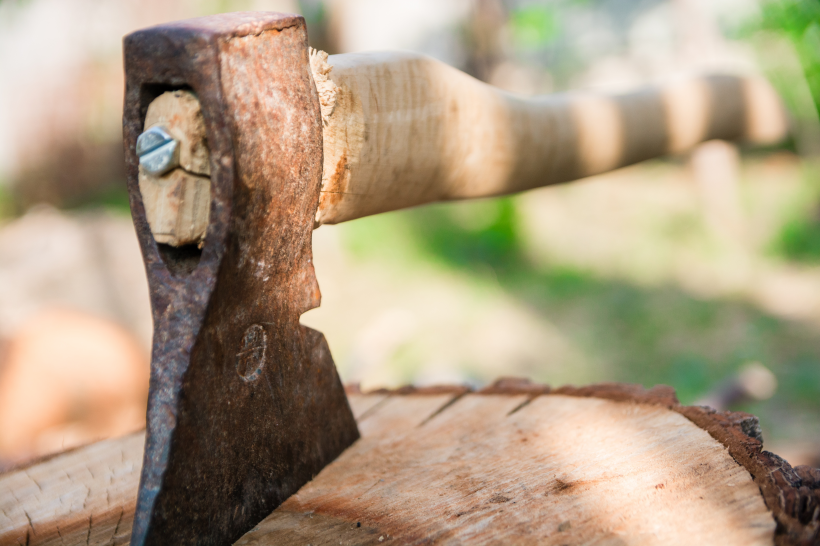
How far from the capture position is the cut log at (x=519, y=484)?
71 cm

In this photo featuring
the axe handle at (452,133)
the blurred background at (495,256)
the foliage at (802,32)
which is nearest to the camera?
the axe handle at (452,133)

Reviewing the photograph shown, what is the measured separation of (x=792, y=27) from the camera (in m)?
3.28

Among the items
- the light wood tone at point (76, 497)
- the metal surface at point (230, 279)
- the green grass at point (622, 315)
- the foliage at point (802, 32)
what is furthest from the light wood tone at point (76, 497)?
the foliage at point (802, 32)

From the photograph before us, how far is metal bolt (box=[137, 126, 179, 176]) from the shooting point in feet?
2.33

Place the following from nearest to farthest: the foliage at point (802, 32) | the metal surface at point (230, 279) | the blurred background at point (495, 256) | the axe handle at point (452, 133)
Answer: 1. the metal surface at point (230, 279)
2. the axe handle at point (452, 133)
3. the blurred background at point (495, 256)
4. the foliage at point (802, 32)

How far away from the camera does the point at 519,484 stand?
837 mm

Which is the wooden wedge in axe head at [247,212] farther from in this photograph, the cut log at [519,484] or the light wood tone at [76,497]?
the light wood tone at [76,497]

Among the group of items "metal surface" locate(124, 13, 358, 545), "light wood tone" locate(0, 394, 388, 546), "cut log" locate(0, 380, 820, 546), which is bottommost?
"light wood tone" locate(0, 394, 388, 546)

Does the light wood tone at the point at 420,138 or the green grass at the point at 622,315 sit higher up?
the light wood tone at the point at 420,138

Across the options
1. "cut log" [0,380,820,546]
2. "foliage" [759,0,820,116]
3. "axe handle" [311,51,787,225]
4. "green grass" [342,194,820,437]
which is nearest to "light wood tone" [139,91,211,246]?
"axe handle" [311,51,787,225]

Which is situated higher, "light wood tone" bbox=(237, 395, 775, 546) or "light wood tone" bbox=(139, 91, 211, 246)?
"light wood tone" bbox=(139, 91, 211, 246)

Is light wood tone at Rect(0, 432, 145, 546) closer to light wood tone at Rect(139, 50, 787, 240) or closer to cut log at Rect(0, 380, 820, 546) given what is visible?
cut log at Rect(0, 380, 820, 546)

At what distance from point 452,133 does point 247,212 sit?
1.43ft

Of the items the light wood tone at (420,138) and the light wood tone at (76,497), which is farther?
the light wood tone at (76,497)
